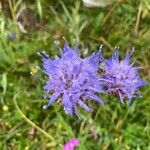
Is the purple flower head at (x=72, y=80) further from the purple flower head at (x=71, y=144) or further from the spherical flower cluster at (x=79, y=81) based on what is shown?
the purple flower head at (x=71, y=144)

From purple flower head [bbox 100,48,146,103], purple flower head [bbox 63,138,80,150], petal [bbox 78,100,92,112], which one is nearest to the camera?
petal [bbox 78,100,92,112]

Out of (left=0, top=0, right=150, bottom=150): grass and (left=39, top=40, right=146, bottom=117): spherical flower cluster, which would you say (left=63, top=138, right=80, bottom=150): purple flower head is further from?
(left=39, top=40, right=146, bottom=117): spherical flower cluster

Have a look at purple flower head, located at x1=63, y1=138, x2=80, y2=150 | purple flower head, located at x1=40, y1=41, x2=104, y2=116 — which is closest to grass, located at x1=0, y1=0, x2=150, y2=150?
purple flower head, located at x1=63, y1=138, x2=80, y2=150

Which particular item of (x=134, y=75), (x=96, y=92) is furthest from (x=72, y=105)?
(x=134, y=75)

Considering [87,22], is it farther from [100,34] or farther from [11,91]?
[11,91]

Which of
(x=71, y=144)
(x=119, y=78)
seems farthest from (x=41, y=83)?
(x=119, y=78)

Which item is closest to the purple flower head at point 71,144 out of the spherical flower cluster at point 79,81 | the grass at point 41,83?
the grass at point 41,83
